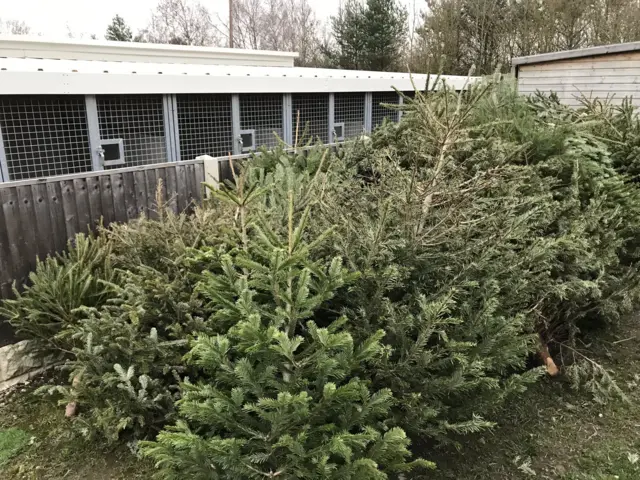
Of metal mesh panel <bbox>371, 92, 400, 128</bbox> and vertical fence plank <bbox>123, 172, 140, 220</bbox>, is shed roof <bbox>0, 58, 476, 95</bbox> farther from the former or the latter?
vertical fence plank <bbox>123, 172, 140, 220</bbox>

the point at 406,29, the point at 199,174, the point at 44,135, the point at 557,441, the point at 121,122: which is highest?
the point at 406,29

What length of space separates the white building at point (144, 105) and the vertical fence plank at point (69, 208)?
1870 millimetres

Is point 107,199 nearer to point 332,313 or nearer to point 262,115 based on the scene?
point 332,313

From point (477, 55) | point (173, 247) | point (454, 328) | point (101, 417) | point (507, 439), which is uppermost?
point (477, 55)

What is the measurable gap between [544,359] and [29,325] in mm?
3787

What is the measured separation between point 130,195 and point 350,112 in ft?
19.0

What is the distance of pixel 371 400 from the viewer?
219cm

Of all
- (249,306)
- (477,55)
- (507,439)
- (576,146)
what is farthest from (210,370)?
(477,55)

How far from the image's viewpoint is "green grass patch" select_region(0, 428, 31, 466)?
2.87 m

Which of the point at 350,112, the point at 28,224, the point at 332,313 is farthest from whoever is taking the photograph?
the point at 350,112

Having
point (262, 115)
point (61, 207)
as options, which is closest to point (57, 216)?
point (61, 207)

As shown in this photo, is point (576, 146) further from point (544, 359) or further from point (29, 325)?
point (29, 325)

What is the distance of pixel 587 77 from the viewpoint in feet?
28.9

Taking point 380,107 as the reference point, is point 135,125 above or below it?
below
